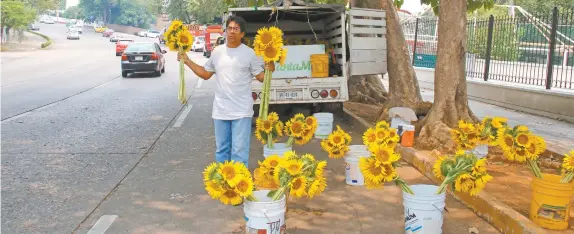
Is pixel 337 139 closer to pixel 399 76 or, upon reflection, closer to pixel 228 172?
pixel 228 172

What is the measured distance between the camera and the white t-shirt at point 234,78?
510 centimetres

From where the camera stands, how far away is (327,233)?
456cm

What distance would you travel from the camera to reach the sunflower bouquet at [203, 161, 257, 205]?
12.9ft

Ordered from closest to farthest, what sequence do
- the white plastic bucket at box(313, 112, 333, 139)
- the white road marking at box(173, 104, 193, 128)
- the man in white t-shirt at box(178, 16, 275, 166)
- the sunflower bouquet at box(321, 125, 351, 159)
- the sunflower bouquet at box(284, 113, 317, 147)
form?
the man in white t-shirt at box(178, 16, 275, 166), the sunflower bouquet at box(321, 125, 351, 159), the sunflower bouquet at box(284, 113, 317, 147), the white plastic bucket at box(313, 112, 333, 139), the white road marking at box(173, 104, 193, 128)

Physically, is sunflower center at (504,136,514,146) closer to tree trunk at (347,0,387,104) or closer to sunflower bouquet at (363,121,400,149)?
sunflower bouquet at (363,121,400,149)

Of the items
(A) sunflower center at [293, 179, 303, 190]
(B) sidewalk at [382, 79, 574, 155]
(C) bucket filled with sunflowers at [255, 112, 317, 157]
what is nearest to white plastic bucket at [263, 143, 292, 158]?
(C) bucket filled with sunflowers at [255, 112, 317, 157]

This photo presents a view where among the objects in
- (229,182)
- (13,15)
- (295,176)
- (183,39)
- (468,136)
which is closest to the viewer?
(229,182)

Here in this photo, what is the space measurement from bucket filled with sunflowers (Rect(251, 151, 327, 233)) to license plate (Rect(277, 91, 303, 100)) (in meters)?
5.07

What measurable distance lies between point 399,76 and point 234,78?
17.6 feet

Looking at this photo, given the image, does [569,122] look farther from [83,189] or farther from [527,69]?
[83,189]

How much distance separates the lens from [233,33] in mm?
5016

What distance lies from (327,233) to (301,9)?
6.40m

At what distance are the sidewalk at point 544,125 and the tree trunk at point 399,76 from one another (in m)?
2.10

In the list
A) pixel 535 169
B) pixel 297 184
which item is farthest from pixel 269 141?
pixel 535 169
